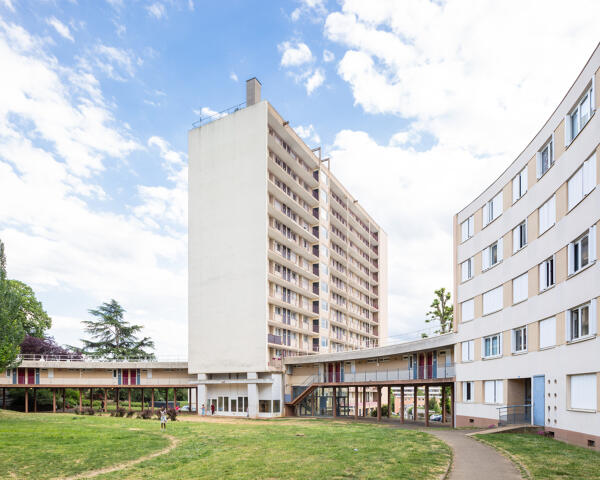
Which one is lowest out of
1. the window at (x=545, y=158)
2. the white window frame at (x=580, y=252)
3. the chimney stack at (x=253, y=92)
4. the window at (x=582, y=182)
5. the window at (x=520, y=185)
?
the white window frame at (x=580, y=252)

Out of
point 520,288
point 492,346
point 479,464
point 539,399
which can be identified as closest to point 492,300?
point 492,346

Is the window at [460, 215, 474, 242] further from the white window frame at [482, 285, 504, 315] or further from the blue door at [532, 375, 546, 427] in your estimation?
the blue door at [532, 375, 546, 427]

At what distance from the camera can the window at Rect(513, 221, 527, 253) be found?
32.7m

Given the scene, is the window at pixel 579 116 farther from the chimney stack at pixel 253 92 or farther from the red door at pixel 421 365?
the chimney stack at pixel 253 92

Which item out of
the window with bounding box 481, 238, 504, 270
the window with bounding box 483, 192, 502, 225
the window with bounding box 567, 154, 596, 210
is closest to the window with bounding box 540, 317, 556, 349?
the window with bounding box 567, 154, 596, 210

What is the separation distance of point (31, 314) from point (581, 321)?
74.8 metres

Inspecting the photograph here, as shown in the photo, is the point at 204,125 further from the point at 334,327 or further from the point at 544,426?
the point at 544,426

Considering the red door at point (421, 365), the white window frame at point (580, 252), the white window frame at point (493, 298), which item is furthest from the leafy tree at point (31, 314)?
the white window frame at point (580, 252)

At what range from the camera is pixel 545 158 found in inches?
1193

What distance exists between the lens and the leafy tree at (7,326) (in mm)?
39594

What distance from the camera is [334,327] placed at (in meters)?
79.1

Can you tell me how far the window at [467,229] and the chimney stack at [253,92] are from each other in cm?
3076

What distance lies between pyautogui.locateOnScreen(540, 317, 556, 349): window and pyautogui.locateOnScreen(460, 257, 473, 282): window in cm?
1205

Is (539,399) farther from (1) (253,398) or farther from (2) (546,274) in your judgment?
(1) (253,398)
